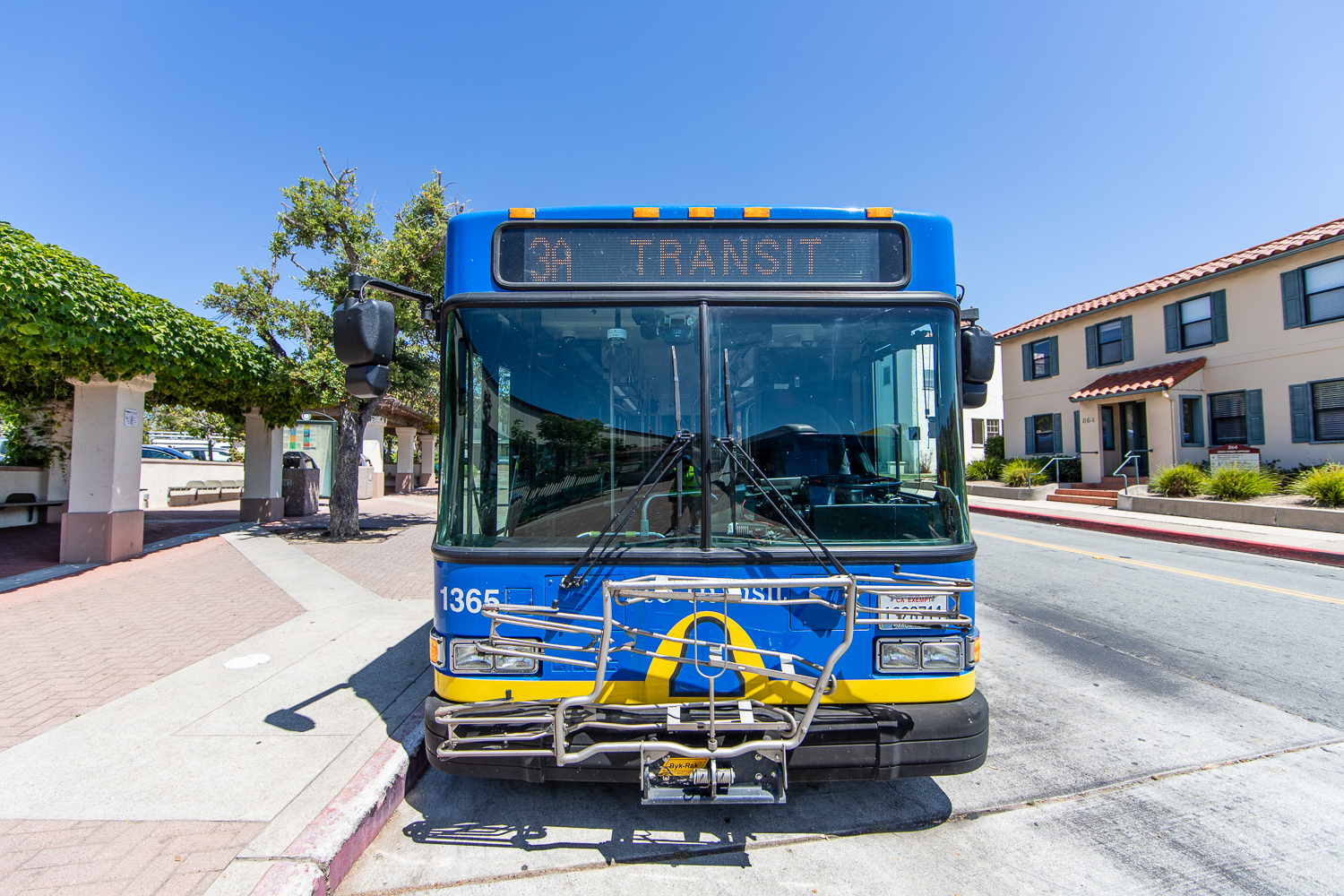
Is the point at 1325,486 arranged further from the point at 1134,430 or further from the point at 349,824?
the point at 349,824

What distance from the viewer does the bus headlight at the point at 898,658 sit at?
2982 mm

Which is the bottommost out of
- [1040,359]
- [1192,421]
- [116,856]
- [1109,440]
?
[116,856]

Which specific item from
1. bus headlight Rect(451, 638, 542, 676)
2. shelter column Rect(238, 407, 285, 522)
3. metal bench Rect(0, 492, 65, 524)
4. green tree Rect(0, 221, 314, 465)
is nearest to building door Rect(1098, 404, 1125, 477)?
green tree Rect(0, 221, 314, 465)

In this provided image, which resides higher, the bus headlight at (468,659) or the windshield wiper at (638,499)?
the windshield wiper at (638,499)

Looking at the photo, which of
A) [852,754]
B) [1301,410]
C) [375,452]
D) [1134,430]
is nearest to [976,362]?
[852,754]

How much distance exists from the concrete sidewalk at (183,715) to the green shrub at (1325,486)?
1705 cm

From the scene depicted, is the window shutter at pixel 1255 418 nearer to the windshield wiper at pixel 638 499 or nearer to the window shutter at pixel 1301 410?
the window shutter at pixel 1301 410

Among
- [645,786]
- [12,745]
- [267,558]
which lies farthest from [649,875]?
[267,558]

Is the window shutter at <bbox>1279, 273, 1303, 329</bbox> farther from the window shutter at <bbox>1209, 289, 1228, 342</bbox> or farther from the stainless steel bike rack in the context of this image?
the stainless steel bike rack

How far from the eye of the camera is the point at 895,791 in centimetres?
351

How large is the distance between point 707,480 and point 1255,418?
21.0 metres

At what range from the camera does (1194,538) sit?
41.5ft

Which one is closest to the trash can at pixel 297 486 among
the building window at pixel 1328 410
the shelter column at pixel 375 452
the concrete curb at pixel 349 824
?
the shelter column at pixel 375 452

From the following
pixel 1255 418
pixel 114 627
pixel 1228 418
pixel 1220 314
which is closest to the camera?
pixel 114 627
